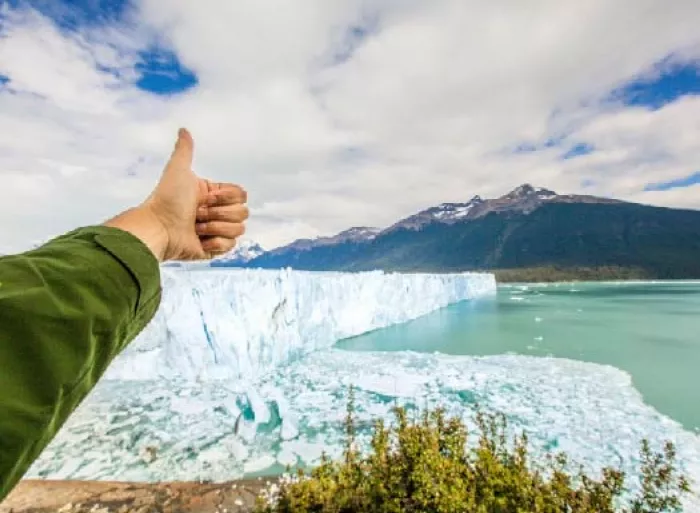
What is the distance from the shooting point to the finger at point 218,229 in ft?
4.44

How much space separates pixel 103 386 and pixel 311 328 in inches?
328

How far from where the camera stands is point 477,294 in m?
54.2

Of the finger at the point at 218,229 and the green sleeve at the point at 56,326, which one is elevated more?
the finger at the point at 218,229

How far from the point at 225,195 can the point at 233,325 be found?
12.9m

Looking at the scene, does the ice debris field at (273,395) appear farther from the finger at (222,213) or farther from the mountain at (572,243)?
the mountain at (572,243)

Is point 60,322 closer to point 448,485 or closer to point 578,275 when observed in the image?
point 448,485

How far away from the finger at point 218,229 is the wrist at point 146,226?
0.76 ft

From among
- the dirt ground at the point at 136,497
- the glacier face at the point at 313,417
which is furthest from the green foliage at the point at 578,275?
the dirt ground at the point at 136,497

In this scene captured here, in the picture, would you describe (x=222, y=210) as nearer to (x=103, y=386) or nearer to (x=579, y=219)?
(x=103, y=386)

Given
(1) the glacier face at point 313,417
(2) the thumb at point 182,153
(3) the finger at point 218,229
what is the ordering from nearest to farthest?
(2) the thumb at point 182,153, (3) the finger at point 218,229, (1) the glacier face at point 313,417

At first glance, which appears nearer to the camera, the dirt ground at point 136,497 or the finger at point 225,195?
the finger at point 225,195

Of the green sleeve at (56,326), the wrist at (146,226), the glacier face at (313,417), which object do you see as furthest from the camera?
the glacier face at (313,417)

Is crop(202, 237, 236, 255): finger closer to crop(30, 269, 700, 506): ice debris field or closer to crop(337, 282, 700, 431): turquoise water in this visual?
crop(30, 269, 700, 506): ice debris field

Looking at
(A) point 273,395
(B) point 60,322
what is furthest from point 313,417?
(B) point 60,322
